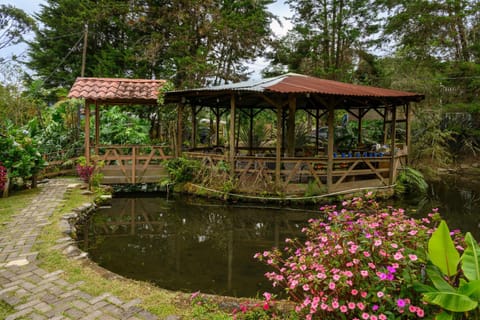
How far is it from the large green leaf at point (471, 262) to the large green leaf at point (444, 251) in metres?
0.06

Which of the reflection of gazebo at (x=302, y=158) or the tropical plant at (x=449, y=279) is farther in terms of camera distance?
the reflection of gazebo at (x=302, y=158)

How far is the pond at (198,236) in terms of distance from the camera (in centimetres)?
433

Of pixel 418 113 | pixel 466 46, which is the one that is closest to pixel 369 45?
pixel 466 46

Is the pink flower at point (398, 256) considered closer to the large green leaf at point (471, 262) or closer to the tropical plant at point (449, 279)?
the tropical plant at point (449, 279)

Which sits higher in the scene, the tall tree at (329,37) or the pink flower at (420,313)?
the tall tree at (329,37)

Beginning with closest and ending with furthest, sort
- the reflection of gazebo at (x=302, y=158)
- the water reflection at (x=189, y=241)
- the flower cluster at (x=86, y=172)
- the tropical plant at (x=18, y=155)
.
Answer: the water reflection at (x=189, y=241) < the tropical plant at (x=18, y=155) < the reflection of gazebo at (x=302, y=158) < the flower cluster at (x=86, y=172)

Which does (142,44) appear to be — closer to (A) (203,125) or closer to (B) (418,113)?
(A) (203,125)

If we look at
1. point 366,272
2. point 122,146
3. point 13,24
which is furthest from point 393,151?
point 13,24

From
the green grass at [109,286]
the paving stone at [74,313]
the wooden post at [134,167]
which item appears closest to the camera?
the paving stone at [74,313]

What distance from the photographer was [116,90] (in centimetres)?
988

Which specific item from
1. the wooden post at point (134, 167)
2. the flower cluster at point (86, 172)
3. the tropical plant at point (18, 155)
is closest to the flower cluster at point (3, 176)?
the tropical plant at point (18, 155)

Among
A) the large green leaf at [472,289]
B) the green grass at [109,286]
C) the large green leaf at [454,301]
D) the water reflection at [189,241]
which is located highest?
the large green leaf at [472,289]

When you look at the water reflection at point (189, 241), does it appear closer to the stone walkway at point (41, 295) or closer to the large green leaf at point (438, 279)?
the stone walkway at point (41, 295)

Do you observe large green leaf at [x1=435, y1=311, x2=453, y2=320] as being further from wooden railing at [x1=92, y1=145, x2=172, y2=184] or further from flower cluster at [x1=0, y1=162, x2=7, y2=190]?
wooden railing at [x1=92, y1=145, x2=172, y2=184]
